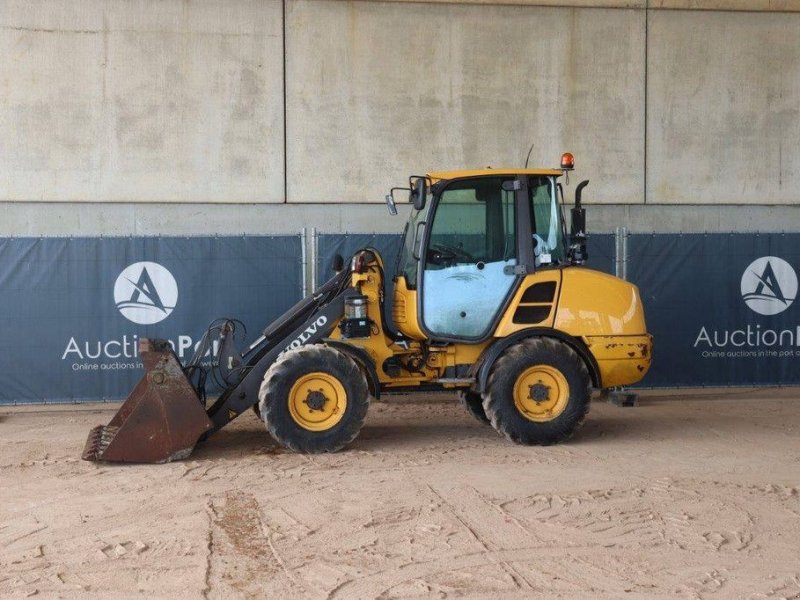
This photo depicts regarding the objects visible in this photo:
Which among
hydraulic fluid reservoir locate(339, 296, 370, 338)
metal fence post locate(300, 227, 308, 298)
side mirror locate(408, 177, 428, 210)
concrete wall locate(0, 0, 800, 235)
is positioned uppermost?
concrete wall locate(0, 0, 800, 235)

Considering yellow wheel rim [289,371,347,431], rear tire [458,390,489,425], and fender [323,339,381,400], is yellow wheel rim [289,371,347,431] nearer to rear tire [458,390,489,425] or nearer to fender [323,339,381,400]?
fender [323,339,381,400]

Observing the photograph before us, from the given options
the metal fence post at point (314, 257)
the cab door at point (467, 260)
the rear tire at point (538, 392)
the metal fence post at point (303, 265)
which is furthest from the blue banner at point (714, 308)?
the metal fence post at point (303, 265)

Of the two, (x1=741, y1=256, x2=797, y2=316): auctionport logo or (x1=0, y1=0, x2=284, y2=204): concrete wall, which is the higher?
(x1=0, y1=0, x2=284, y2=204): concrete wall

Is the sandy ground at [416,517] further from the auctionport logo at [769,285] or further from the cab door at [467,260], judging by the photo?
the auctionport logo at [769,285]

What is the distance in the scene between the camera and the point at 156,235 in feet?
36.4

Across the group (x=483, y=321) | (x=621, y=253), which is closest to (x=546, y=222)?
(x=483, y=321)

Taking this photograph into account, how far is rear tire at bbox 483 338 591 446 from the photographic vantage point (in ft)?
27.8

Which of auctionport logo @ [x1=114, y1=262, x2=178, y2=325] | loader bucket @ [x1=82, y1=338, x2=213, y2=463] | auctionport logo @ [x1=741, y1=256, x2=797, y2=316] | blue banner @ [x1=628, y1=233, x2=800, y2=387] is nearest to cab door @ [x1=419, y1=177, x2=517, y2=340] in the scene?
loader bucket @ [x1=82, y1=338, x2=213, y2=463]

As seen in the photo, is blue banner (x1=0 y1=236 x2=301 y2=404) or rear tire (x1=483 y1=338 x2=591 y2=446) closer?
rear tire (x1=483 y1=338 x2=591 y2=446)

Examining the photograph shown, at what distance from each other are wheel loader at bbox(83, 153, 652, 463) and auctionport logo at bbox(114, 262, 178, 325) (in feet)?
7.64

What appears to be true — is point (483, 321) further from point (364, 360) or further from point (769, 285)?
point (769, 285)

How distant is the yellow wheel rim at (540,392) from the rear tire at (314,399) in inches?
54.5

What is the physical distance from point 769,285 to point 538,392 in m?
4.41

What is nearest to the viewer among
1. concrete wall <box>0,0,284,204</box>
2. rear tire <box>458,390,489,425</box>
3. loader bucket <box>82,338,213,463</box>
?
loader bucket <box>82,338,213,463</box>
